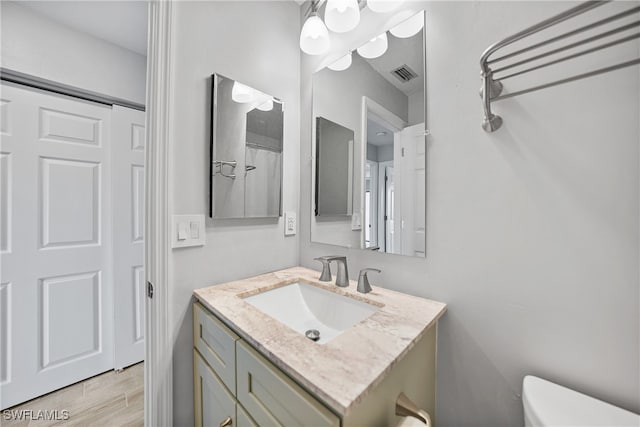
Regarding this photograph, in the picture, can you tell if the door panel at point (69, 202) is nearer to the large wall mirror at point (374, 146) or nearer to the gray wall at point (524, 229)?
the large wall mirror at point (374, 146)

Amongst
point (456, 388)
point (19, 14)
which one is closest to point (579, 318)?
point (456, 388)

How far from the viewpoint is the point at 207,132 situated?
1062 millimetres

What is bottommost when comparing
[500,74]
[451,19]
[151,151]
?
[151,151]

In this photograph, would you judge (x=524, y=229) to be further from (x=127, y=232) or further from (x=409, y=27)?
(x=127, y=232)

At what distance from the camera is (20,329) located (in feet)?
4.68

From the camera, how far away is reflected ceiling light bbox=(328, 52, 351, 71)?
116 cm

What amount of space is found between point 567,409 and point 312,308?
809 mm

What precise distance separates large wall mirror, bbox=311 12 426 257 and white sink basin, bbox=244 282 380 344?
0.26 m

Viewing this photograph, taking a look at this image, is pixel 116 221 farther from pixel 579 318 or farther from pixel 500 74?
pixel 579 318

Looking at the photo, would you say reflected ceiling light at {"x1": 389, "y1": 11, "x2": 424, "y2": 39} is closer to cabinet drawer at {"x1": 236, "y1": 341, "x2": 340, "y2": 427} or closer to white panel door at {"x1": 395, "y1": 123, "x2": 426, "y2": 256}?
white panel door at {"x1": 395, "y1": 123, "x2": 426, "y2": 256}

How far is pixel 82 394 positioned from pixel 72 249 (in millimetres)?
910

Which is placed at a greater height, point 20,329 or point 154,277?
point 154,277

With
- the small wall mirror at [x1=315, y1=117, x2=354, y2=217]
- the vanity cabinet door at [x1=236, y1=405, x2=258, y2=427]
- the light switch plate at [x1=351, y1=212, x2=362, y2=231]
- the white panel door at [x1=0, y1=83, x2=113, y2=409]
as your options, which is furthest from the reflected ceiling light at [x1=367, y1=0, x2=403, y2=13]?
the white panel door at [x1=0, y1=83, x2=113, y2=409]

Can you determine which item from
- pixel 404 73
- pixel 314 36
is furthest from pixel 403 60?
pixel 314 36
